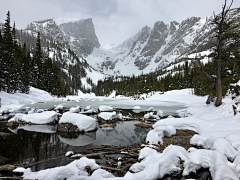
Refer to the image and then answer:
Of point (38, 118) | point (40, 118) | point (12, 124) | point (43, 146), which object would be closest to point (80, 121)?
point (43, 146)

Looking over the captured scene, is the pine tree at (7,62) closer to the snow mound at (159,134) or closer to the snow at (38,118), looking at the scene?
the snow at (38,118)

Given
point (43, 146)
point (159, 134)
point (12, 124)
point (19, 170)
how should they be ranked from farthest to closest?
1. point (12, 124)
2. point (159, 134)
3. point (43, 146)
4. point (19, 170)

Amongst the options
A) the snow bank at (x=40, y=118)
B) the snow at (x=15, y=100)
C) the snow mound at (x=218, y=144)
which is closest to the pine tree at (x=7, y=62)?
the snow at (x=15, y=100)

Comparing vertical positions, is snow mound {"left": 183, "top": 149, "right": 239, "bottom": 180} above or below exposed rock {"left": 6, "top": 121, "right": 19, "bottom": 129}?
above

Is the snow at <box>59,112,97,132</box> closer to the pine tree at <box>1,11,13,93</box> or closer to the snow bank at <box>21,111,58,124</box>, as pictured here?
the snow bank at <box>21,111,58,124</box>

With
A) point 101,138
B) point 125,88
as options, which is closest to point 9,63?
point 101,138

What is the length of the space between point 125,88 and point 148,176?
349 ft

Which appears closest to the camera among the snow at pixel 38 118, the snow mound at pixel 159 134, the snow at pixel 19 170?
the snow at pixel 19 170

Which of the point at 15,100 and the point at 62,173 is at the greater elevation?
the point at 15,100

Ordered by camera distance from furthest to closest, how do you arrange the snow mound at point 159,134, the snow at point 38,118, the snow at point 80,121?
the snow at point 38,118 → the snow at point 80,121 → the snow mound at point 159,134

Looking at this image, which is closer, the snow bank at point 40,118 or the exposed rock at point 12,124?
the exposed rock at point 12,124

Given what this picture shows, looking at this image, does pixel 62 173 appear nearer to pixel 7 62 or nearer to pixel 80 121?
pixel 80 121

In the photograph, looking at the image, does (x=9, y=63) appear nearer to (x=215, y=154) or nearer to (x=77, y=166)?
(x=77, y=166)

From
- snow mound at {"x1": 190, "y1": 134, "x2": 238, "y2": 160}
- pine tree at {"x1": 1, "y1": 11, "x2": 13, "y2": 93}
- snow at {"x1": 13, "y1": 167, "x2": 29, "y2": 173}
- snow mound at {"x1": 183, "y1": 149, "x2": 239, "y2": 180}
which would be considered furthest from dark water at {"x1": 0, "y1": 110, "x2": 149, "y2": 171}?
pine tree at {"x1": 1, "y1": 11, "x2": 13, "y2": 93}
